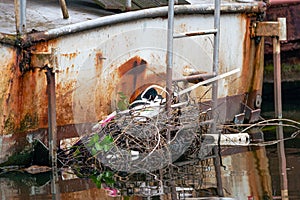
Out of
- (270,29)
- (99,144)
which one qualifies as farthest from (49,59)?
(270,29)

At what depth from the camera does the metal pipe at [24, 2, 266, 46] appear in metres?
8.77

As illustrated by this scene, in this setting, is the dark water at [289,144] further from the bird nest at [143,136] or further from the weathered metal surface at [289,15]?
the bird nest at [143,136]

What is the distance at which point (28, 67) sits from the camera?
8.72 m

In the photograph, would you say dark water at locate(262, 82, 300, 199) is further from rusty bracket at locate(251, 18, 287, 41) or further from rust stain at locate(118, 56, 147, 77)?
rust stain at locate(118, 56, 147, 77)

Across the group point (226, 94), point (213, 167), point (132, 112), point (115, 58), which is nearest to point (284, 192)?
point (213, 167)

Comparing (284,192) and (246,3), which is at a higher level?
(246,3)

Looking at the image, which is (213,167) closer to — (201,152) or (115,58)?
(201,152)

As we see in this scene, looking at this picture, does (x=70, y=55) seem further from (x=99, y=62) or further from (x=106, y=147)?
(x=106, y=147)

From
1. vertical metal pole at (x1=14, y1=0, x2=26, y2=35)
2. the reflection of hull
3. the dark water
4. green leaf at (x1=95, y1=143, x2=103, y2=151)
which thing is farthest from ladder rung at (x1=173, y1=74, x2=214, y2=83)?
vertical metal pole at (x1=14, y1=0, x2=26, y2=35)

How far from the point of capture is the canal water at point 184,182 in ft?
25.6

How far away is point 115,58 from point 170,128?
0.99 meters

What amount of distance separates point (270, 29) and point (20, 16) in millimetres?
3593

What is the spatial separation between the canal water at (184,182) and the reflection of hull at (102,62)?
0.64 m

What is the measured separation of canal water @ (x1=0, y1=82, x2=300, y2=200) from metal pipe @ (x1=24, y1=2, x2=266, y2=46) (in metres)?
1.22
